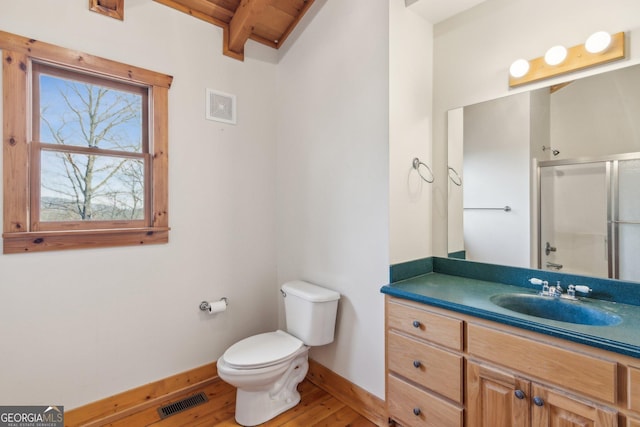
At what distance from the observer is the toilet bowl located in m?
1.73

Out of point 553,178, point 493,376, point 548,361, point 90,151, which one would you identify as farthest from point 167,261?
point 553,178

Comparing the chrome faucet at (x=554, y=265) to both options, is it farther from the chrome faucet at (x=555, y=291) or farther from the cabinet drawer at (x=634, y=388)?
the cabinet drawer at (x=634, y=388)

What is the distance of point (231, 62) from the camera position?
2.35m

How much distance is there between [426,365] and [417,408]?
0.25 m

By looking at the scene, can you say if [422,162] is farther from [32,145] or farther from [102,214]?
[32,145]

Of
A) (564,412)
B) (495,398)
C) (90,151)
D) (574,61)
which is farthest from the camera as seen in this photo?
(90,151)

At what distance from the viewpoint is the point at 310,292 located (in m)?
2.04

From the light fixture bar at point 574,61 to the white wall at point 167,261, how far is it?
4.82 feet

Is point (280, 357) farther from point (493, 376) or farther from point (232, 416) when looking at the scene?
point (493, 376)

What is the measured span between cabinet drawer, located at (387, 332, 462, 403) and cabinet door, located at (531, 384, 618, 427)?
303mm

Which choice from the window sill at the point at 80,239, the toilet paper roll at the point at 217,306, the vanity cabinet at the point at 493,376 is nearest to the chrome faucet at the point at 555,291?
the vanity cabinet at the point at 493,376

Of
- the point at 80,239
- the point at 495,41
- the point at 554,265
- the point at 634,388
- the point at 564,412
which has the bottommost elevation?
the point at 564,412

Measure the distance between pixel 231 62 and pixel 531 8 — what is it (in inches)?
78.0

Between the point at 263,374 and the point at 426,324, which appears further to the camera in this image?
the point at 263,374
